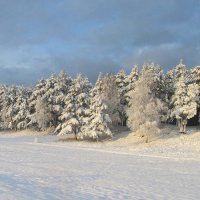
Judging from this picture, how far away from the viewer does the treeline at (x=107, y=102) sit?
214 ft

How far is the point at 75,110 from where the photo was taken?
6925 centimetres

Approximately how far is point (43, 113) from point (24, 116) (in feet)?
32.9

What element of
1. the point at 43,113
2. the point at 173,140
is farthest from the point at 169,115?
the point at 43,113

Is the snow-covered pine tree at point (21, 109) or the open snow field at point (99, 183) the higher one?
the snow-covered pine tree at point (21, 109)

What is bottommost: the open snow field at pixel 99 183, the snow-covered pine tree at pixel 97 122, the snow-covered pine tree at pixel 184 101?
the open snow field at pixel 99 183

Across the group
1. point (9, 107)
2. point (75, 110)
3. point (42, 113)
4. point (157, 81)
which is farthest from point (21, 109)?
point (157, 81)

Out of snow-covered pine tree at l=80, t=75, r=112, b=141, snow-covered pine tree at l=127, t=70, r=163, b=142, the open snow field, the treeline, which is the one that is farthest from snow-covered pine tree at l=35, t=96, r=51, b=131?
the open snow field

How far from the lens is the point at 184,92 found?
72562 mm

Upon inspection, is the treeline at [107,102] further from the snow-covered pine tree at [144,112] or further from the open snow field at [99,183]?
the open snow field at [99,183]

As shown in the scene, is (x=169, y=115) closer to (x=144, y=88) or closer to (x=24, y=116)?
(x=144, y=88)

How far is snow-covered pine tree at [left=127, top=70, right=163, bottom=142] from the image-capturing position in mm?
62312

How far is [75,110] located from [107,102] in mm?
8325

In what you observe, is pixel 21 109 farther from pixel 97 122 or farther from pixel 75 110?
pixel 97 122

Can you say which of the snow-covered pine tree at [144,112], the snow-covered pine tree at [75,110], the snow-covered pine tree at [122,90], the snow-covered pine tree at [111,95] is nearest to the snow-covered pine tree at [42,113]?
the snow-covered pine tree at [111,95]
